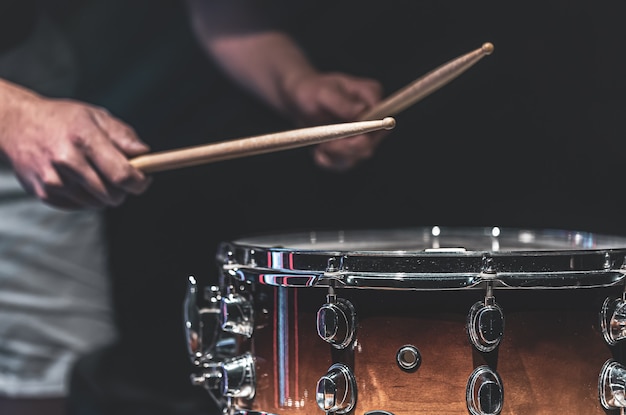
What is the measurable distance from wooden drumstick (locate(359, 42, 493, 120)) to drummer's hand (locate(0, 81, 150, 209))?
1.03 feet

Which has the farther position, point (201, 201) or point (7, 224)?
point (201, 201)

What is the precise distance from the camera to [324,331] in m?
0.88

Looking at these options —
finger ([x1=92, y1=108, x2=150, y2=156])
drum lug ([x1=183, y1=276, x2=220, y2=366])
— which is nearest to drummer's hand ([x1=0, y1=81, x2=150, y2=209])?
finger ([x1=92, y1=108, x2=150, y2=156])

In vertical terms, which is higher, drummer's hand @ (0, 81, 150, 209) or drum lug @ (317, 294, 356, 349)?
drummer's hand @ (0, 81, 150, 209)

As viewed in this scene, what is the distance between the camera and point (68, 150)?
3.56 ft

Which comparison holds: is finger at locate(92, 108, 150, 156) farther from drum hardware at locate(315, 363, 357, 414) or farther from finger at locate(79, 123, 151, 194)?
drum hardware at locate(315, 363, 357, 414)

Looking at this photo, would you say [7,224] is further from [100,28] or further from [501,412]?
[501,412]

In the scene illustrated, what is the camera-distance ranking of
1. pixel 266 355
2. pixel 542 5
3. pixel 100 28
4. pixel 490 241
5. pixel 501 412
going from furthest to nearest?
pixel 100 28, pixel 542 5, pixel 490 241, pixel 266 355, pixel 501 412

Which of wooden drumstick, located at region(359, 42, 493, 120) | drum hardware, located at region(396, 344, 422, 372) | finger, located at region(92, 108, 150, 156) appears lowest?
drum hardware, located at region(396, 344, 422, 372)

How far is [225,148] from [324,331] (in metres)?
0.27

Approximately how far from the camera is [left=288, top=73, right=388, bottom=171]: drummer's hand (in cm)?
132

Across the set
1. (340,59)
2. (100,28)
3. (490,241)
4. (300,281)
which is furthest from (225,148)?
(100,28)

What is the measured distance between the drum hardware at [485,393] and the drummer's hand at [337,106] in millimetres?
542

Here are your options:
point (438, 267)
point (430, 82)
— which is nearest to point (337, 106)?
point (430, 82)
